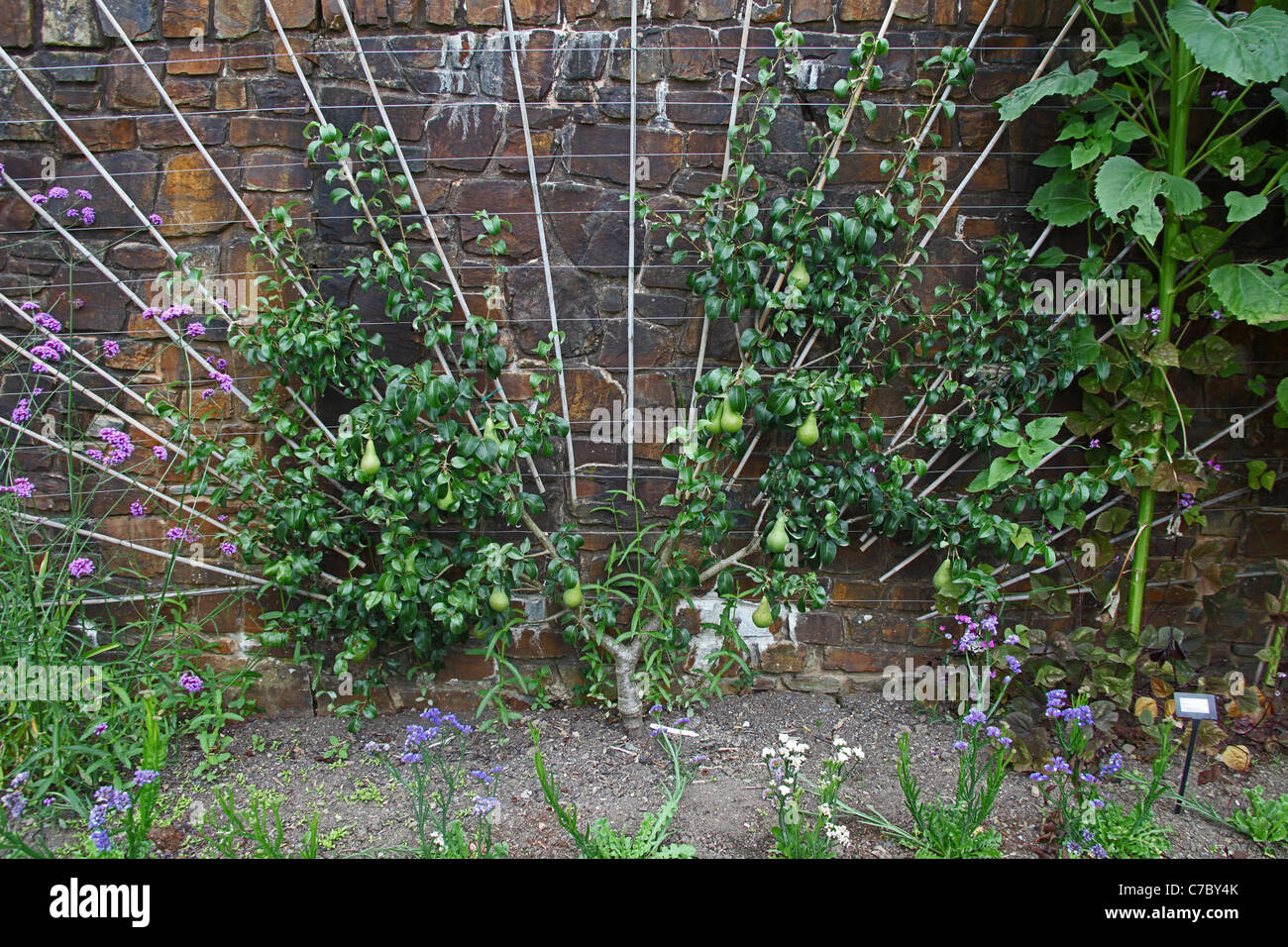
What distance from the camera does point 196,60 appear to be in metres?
2.49

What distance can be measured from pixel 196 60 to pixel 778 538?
226 cm

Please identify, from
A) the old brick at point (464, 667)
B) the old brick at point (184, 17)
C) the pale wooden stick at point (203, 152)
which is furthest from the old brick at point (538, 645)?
the old brick at point (184, 17)

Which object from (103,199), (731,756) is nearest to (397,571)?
(731,756)

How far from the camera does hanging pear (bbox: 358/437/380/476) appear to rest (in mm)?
2285

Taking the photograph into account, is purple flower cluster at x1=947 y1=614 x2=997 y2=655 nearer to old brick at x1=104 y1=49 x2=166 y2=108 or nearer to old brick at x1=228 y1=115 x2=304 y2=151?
old brick at x1=228 y1=115 x2=304 y2=151

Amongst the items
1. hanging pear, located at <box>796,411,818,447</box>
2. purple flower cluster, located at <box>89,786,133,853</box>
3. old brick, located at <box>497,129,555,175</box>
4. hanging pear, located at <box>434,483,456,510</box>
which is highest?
old brick, located at <box>497,129,555,175</box>

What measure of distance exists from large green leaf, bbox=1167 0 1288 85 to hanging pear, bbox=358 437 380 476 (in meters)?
2.32

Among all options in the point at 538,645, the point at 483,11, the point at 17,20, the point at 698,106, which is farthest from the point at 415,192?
the point at 538,645

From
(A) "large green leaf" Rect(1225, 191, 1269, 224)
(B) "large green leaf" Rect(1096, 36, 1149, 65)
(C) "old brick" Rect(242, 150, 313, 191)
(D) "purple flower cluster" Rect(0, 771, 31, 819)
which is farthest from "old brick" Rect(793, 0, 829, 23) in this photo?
(D) "purple flower cluster" Rect(0, 771, 31, 819)

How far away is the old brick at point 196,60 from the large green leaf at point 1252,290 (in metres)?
2.98

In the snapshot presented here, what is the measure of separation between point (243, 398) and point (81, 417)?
0.57m

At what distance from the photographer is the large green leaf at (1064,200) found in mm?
2404

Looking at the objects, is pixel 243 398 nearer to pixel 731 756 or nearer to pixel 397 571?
pixel 397 571

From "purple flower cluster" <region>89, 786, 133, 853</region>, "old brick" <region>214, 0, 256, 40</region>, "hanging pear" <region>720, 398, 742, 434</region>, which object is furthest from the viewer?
"old brick" <region>214, 0, 256, 40</region>
